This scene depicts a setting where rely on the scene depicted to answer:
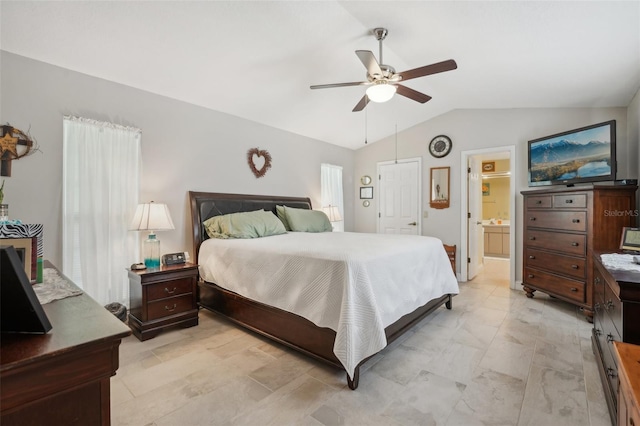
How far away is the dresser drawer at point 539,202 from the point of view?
3569 millimetres

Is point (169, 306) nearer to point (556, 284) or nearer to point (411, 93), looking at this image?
point (411, 93)

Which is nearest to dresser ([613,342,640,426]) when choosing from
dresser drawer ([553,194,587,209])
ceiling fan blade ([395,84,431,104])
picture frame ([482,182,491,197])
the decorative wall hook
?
ceiling fan blade ([395,84,431,104])

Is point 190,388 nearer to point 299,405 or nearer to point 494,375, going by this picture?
point 299,405

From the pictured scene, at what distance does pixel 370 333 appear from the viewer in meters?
2.00

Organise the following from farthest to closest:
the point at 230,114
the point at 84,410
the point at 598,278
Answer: the point at 230,114 → the point at 598,278 → the point at 84,410

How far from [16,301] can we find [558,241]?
448 centimetres

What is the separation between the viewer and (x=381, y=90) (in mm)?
2572

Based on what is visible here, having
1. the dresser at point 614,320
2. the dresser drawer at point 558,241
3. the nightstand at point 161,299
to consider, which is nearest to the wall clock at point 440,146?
the dresser drawer at point 558,241

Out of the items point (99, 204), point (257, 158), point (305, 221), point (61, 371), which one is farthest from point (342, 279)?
point (257, 158)

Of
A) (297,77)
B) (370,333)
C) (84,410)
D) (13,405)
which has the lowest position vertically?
(370,333)

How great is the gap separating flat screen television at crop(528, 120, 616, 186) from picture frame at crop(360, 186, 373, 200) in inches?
106

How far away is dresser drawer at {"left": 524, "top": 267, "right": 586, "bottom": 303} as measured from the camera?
3.22m

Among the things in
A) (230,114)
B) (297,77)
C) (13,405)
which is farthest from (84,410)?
(230,114)

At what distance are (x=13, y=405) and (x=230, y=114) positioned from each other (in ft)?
12.4
